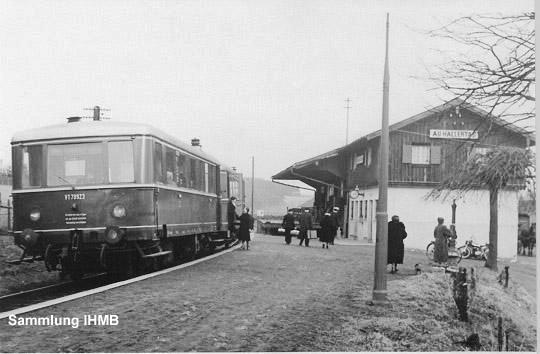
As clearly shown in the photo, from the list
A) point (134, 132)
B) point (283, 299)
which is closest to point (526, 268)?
point (283, 299)

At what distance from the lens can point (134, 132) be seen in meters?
9.93

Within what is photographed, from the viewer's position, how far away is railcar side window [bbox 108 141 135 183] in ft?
32.0

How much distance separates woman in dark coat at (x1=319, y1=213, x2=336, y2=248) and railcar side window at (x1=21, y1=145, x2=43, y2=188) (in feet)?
44.0

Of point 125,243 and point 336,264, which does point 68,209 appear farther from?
point 336,264

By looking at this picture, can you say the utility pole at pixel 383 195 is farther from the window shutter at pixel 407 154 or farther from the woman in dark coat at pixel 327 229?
the window shutter at pixel 407 154

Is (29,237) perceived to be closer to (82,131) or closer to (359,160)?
(82,131)

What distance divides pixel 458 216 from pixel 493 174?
582 centimetres

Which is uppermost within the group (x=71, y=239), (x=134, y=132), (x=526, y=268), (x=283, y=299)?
(x=134, y=132)

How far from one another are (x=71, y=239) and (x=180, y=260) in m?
4.79

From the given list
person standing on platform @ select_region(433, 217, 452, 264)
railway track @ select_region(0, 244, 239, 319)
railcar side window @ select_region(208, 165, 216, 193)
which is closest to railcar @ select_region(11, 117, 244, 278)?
railway track @ select_region(0, 244, 239, 319)

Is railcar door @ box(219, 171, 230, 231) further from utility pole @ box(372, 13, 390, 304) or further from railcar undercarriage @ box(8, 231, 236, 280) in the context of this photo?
utility pole @ box(372, 13, 390, 304)

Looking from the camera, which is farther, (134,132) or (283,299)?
(134,132)

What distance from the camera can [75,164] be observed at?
9.84m

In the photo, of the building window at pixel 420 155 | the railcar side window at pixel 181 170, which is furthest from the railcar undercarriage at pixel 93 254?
the building window at pixel 420 155
